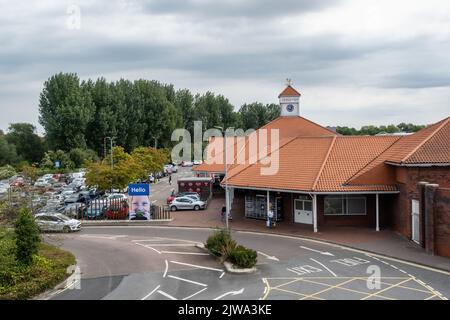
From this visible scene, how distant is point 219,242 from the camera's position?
24156 millimetres

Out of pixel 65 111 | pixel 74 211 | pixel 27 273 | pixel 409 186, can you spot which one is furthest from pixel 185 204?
pixel 65 111

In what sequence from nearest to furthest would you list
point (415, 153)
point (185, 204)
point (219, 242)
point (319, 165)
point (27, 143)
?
point (219, 242) < point (415, 153) < point (319, 165) < point (185, 204) < point (27, 143)

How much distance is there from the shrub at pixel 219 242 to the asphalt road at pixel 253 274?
1.54 ft

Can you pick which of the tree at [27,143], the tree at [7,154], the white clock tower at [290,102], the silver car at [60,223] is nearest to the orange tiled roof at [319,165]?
the white clock tower at [290,102]

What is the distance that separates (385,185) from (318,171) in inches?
166

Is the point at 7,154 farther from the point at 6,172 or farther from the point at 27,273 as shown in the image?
the point at 27,273

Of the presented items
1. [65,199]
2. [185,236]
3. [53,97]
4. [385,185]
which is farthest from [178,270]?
[53,97]

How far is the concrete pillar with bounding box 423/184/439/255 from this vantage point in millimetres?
24125

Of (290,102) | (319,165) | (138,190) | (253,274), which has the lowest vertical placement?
(253,274)

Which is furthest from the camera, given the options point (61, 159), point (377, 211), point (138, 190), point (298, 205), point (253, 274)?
point (61, 159)

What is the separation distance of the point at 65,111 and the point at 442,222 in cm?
5984

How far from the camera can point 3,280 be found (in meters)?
19.3

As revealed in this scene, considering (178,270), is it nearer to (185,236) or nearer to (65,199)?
(185,236)

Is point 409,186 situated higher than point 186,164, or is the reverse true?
point 186,164
